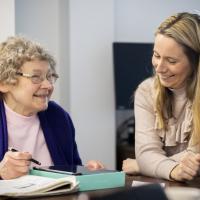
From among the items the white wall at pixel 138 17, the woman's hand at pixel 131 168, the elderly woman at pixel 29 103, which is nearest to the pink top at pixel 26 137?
the elderly woman at pixel 29 103

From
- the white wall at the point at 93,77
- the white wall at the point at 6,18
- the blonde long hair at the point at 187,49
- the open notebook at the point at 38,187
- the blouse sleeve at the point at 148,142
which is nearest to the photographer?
the open notebook at the point at 38,187

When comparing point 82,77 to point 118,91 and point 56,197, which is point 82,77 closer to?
point 118,91

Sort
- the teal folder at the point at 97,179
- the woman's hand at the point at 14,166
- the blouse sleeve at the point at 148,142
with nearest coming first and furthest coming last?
the teal folder at the point at 97,179
the woman's hand at the point at 14,166
the blouse sleeve at the point at 148,142

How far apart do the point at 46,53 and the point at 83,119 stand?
7.30 feet

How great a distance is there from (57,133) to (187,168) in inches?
24.2

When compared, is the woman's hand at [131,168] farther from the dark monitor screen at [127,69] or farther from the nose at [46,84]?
the dark monitor screen at [127,69]

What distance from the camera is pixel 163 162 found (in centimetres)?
173

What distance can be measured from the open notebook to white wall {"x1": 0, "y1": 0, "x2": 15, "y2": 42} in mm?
2244

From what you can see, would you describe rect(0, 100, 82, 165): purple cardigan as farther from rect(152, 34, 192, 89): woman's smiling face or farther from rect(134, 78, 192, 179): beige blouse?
rect(152, 34, 192, 89): woman's smiling face

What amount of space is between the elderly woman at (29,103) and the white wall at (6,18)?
155 centimetres

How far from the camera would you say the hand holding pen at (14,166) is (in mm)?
1477

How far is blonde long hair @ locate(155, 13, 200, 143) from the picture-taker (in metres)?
1.84

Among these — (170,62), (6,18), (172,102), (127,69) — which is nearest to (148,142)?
(172,102)

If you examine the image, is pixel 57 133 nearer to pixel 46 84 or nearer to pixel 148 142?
pixel 46 84
